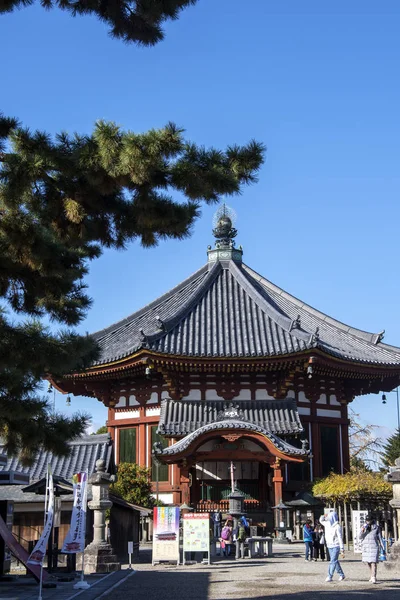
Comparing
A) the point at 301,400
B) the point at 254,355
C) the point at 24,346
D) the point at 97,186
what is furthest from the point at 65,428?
the point at 301,400

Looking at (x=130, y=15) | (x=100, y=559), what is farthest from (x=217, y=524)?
(x=130, y=15)

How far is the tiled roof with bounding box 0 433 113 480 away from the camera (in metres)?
23.4

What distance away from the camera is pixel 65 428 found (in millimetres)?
11609

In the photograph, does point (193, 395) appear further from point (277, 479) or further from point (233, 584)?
point (233, 584)

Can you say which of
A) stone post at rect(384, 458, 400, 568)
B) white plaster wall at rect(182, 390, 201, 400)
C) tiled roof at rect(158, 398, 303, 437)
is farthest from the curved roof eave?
stone post at rect(384, 458, 400, 568)

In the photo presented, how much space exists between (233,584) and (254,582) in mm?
530

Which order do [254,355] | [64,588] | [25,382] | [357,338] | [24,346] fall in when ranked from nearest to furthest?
[24,346] → [25,382] → [64,588] → [254,355] → [357,338]

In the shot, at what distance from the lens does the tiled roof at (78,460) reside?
76.7 ft

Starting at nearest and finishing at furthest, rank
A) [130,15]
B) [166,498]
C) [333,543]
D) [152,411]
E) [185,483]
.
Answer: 1. [130,15]
2. [333,543]
3. [185,483]
4. [166,498]
5. [152,411]

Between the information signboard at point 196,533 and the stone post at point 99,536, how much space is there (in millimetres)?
1965

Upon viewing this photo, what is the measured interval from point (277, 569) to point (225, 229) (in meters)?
23.2

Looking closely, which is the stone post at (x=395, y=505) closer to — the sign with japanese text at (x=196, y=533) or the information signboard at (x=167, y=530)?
the sign with japanese text at (x=196, y=533)

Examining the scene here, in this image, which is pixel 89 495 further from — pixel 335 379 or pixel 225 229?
pixel 225 229

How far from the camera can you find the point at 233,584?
15.1 meters
